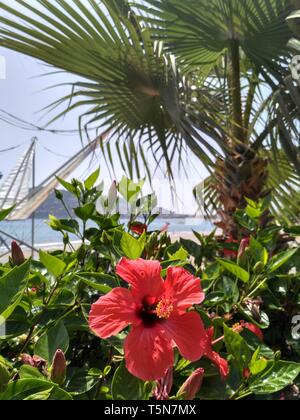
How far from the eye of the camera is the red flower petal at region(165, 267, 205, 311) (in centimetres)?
39

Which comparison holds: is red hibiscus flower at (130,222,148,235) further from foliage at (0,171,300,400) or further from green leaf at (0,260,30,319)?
green leaf at (0,260,30,319)

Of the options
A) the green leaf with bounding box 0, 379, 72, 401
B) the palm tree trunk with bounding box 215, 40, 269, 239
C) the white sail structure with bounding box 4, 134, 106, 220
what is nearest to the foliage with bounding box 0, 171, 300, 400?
the green leaf with bounding box 0, 379, 72, 401

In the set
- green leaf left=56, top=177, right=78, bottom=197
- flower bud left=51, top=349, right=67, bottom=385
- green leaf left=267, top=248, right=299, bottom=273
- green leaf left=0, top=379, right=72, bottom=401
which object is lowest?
flower bud left=51, top=349, right=67, bottom=385

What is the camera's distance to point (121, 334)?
426 millimetres

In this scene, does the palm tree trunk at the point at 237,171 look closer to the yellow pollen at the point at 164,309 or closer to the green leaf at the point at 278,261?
the green leaf at the point at 278,261

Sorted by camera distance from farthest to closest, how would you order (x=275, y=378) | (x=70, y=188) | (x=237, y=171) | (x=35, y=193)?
(x=237, y=171) < (x=35, y=193) < (x=70, y=188) < (x=275, y=378)

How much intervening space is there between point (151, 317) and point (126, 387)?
70 mm

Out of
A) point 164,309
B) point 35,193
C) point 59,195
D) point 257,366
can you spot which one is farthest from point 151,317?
point 35,193

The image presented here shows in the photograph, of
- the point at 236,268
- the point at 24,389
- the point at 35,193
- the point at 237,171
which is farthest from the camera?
the point at 237,171

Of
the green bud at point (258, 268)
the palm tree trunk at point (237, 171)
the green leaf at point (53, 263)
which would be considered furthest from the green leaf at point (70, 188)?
the palm tree trunk at point (237, 171)

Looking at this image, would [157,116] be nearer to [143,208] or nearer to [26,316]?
[143,208]

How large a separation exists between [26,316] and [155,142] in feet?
4.70

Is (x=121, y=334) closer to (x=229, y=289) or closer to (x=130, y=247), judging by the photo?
(x=130, y=247)

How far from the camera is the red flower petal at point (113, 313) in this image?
364 mm
